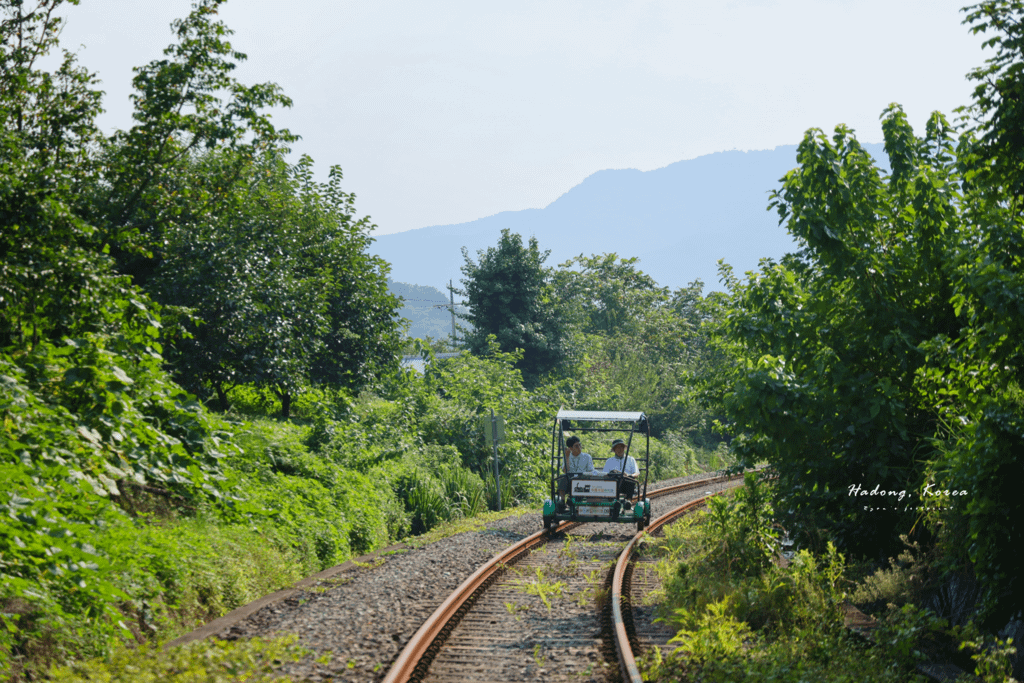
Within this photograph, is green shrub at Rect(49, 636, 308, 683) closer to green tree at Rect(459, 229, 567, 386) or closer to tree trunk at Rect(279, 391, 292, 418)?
tree trunk at Rect(279, 391, 292, 418)

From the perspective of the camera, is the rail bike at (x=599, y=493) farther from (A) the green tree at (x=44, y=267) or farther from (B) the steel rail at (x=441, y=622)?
(A) the green tree at (x=44, y=267)

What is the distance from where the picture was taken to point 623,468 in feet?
49.7

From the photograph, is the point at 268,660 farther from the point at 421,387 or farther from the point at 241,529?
the point at 421,387

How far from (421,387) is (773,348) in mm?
15595

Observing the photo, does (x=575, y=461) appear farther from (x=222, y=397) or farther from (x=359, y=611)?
(x=222, y=397)

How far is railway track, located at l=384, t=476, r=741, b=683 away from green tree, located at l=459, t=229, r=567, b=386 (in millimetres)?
21428

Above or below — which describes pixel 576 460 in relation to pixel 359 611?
above

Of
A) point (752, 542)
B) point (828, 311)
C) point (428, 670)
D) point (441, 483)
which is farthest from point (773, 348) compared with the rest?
point (441, 483)

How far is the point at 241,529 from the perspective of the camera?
1016cm

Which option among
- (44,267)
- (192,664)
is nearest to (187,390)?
(44,267)

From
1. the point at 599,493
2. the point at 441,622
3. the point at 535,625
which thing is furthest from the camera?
the point at 599,493

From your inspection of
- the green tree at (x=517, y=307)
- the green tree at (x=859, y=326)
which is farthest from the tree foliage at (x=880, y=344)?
the green tree at (x=517, y=307)

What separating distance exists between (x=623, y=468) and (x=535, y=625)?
7093 mm

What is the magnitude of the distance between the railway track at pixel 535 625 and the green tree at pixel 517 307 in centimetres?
2143
